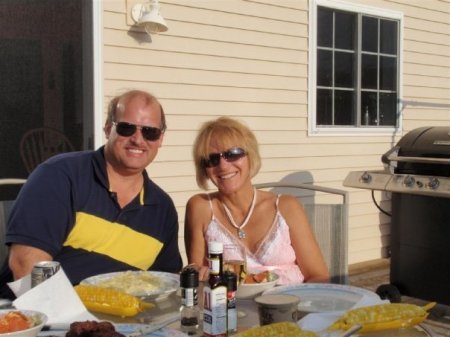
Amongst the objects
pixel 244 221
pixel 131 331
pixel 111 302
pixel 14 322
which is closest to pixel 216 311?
pixel 131 331

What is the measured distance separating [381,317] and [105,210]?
45.9 inches

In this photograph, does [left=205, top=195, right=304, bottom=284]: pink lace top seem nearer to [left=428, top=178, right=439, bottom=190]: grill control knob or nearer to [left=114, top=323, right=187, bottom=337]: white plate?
[left=114, top=323, right=187, bottom=337]: white plate

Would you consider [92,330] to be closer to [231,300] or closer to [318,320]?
[231,300]

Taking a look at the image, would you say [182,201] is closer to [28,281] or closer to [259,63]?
[259,63]

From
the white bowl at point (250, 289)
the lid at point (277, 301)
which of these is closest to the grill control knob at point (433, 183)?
the white bowl at point (250, 289)

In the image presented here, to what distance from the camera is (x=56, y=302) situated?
160 centimetres

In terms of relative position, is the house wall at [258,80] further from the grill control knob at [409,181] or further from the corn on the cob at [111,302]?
the corn on the cob at [111,302]

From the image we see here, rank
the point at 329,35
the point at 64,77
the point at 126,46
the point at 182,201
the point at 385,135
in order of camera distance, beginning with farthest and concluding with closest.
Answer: the point at 385,135 < the point at 329,35 < the point at 182,201 < the point at 126,46 < the point at 64,77

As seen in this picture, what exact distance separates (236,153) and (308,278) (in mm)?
623

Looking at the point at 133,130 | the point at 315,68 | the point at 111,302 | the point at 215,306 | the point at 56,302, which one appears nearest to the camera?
the point at 215,306

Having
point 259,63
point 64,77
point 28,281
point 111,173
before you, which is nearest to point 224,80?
point 259,63

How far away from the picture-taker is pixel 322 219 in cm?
299

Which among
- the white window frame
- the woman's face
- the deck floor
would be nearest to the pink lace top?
the woman's face

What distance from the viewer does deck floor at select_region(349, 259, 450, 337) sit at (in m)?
4.45
